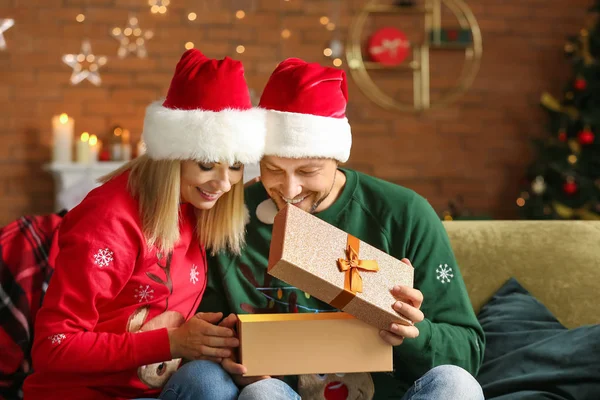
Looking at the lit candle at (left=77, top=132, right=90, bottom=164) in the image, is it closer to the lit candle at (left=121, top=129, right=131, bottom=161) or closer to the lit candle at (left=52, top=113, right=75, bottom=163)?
the lit candle at (left=52, top=113, right=75, bottom=163)

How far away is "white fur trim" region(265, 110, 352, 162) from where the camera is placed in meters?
1.88

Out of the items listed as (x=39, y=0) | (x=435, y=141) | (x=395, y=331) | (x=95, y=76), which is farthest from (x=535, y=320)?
(x=39, y=0)

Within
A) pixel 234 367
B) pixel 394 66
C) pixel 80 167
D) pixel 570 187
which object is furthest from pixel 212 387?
pixel 394 66

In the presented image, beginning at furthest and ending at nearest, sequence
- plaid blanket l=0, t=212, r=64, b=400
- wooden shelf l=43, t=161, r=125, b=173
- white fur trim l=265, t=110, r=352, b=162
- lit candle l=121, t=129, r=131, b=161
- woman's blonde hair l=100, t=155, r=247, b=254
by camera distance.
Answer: lit candle l=121, t=129, r=131, b=161 < wooden shelf l=43, t=161, r=125, b=173 < plaid blanket l=0, t=212, r=64, b=400 < white fur trim l=265, t=110, r=352, b=162 < woman's blonde hair l=100, t=155, r=247, b=254

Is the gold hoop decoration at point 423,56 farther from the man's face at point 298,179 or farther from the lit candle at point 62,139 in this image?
the man's face at point 298,179

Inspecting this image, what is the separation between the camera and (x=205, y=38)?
504 cm

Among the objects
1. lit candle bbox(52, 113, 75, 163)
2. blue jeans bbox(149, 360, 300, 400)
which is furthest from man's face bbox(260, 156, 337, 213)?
lit candle bbox(52, 113, 75, 163)

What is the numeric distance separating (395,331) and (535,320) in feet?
2.31

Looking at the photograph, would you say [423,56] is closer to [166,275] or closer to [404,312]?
[166,275]

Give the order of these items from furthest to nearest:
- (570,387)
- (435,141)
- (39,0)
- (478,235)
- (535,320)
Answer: (435,141) < (39,0) < (478,235) < (535,320) < (570,387)

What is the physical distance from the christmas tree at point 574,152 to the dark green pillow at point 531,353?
2.76m

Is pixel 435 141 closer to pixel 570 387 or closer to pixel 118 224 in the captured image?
pixel 570 387

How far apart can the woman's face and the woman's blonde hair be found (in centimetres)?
2

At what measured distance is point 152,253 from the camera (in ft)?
5.88
